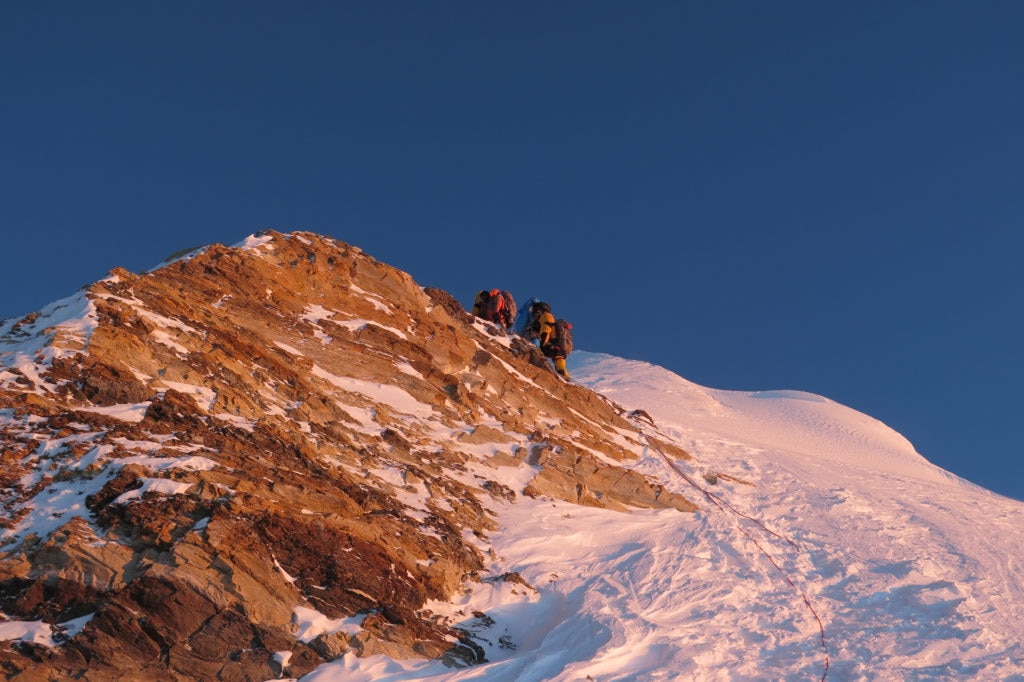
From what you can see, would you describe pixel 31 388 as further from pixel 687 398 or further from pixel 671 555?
pixel 687 398

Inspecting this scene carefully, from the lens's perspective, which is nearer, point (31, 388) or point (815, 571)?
point (31, 388)

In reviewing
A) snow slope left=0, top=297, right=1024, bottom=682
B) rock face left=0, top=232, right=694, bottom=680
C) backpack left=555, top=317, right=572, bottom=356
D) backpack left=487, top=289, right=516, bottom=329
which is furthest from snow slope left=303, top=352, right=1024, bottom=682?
backpack left=487, top=289, right=516, bottom=329

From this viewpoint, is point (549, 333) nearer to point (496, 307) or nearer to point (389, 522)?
point (496, 307)

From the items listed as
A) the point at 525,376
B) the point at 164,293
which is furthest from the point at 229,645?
the point at 525,376

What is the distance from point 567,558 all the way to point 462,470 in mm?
3630

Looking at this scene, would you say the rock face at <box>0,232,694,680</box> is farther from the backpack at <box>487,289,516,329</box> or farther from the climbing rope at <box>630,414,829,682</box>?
the backpack at <box>487,289,516,329</box>

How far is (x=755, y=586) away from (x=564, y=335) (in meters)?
14.5

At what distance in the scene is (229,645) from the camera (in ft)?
40.8

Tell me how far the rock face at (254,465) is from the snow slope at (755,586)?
89 centimetres

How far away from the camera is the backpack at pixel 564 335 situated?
31.0 metres

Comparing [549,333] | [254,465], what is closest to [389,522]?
[254,465]

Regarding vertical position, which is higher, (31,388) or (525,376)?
(525,376)

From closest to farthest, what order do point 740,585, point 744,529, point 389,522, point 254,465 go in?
point 254,465 → point 389,522 → point 740,585 → point 744,529

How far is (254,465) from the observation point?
15.8 meters
